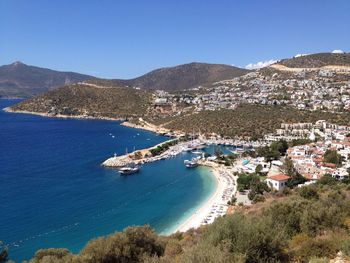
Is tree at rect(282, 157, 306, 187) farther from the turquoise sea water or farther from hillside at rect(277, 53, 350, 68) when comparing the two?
hillside at rect(277, 53, 350, 68)

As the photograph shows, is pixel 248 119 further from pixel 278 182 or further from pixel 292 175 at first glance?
pixel 278 182

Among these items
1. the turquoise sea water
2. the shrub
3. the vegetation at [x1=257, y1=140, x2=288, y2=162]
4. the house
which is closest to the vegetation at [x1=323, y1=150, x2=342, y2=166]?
the vegetation at [x1=257, y1=140, x2=288, y2=162]

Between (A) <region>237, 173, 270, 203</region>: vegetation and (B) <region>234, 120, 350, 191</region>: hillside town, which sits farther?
(B) <region>234, 120, 350, 191</region>: hillside town

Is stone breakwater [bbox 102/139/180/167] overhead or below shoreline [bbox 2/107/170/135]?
below

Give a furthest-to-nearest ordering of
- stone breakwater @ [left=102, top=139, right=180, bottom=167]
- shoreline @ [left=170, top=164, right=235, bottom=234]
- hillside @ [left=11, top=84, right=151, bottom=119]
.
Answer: hillside @ [left=11, top=84, right=151, bottom=119], stone breakwater @ [left=102, top=139, right=180, bottom=167], shoreline @ [left=170, top=164, right=235, bottom=234]

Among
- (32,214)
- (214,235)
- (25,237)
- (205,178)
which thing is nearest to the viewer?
(214,235)

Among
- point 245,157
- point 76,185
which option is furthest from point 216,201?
point 245,157

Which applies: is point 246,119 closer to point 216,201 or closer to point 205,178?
point 205,178

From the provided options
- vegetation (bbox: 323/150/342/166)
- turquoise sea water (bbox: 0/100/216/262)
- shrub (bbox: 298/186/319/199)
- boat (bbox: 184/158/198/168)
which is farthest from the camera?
boat (bbox: 184/158/198/168)
